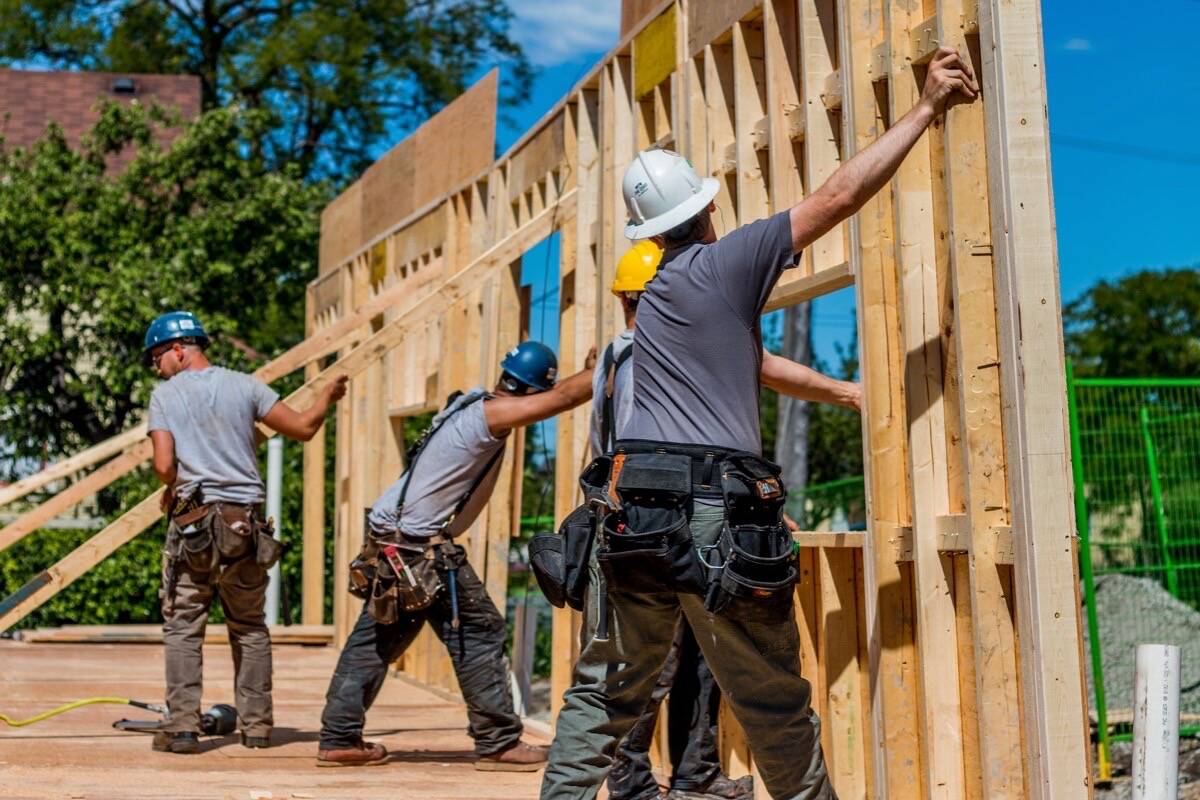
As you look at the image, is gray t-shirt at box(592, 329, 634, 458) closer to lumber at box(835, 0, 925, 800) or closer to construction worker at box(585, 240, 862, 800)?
construction worker at box(585, 240, 862, 800)

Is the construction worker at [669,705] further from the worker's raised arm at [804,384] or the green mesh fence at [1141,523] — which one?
the green mesh fence at [1141,523]

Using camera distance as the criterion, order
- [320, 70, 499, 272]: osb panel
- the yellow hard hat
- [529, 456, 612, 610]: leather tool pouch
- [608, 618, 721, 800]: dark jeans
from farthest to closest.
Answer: [320, 70, 499, 272]: osb panel
[608, 618, 721, 800]: dark jeans
the yellow hard hat
[529, 456, 612, 610]: leather tool pouch

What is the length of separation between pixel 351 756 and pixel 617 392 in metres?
2.22

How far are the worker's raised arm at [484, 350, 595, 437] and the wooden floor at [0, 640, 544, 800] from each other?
144 centimetres

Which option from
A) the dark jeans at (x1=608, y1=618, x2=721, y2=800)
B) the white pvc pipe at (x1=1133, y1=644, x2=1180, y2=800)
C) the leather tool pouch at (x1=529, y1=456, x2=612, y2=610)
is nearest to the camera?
the white pvc pipe at (x1=1133, y1=644, x2=1180, y2=800)

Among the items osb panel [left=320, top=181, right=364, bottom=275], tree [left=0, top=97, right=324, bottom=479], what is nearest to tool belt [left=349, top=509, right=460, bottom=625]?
osb panel [left=320, top=181, right=364, bottom=275]

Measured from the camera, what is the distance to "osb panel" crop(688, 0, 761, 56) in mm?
5742

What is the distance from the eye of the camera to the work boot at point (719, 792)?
17.6ft

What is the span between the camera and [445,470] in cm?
617

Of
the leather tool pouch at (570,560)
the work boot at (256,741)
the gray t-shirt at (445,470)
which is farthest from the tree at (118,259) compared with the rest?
the leather tool pouch at (570,560)

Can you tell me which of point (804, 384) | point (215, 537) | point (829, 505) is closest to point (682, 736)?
point (804, 384)

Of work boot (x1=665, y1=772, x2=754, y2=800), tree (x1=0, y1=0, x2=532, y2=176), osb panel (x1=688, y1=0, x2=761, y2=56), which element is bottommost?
work boot (x1=665, y1=772, x2=754, y2=800)

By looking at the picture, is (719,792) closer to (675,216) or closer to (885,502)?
(885,502)

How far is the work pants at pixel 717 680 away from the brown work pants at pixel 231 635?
2.94m
